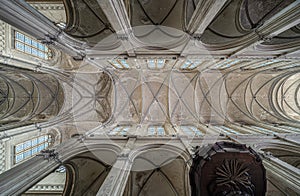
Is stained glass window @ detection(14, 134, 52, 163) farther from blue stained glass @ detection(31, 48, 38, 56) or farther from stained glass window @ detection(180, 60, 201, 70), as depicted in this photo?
stained glass window @ detection(180, 60, 201, 70)

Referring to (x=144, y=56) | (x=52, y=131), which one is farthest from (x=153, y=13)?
(x=52, y=131)

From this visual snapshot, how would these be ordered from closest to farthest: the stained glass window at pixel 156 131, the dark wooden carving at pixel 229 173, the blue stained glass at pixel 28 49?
1. the dark wooden carving at pixel 229 173
2. the stained glass window at pixel 156 131
3. the blue stained glass at pixel 28 49

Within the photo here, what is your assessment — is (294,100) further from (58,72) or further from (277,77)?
(58,72)

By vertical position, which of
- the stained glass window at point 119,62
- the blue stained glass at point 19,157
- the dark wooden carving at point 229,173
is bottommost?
the blue stained glass at point 19,157

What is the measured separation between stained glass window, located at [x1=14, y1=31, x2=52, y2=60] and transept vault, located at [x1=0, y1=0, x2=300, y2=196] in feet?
0.23

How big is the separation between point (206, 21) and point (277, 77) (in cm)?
974

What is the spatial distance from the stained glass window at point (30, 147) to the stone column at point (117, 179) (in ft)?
27.8

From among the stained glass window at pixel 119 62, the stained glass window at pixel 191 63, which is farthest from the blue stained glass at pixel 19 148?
the stained glass window at pixel 191 63

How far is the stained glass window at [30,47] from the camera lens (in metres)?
10.7

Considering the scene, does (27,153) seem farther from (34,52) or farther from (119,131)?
(34,52)

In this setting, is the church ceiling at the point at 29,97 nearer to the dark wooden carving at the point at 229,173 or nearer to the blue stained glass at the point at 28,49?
the blue stained glass at the point at 28,49

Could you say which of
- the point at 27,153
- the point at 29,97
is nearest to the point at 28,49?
the point at 29,97

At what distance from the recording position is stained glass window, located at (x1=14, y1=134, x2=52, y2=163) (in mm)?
11094

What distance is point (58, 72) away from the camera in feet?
37.1
